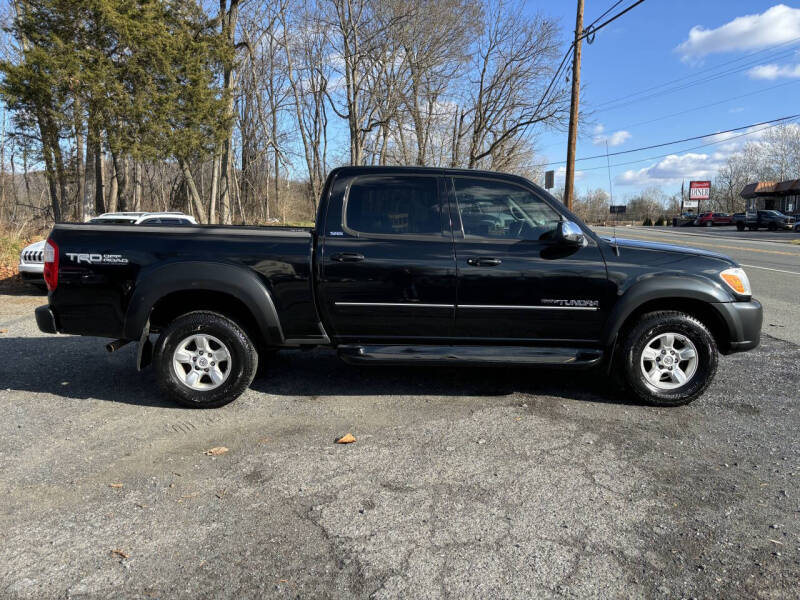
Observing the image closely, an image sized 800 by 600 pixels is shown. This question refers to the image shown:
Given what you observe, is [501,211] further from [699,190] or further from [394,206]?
[699,190]

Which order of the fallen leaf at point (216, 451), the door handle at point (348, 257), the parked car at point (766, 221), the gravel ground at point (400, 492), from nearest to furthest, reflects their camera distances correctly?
1. the gravel ground at point (400, 492)
2. the fallen leaf at point (216, 451)
3. the door handle at point (348, 257)
4. the parked car at point (766, 221)

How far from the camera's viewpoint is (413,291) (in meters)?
4.25

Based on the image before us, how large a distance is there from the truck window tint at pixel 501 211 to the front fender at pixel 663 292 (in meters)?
0.82

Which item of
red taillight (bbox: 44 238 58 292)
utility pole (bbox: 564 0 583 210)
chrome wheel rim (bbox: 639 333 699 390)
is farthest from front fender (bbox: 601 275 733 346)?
utility pole (bbox: 564 0 583 210)

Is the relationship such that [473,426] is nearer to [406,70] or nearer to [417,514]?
[417,514]

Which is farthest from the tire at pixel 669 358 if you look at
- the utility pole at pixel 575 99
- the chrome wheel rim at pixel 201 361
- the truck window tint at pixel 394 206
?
the utility pole at pixel 575 99

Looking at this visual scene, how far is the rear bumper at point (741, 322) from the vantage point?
430 centimetres

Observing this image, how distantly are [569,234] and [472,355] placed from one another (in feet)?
3.95

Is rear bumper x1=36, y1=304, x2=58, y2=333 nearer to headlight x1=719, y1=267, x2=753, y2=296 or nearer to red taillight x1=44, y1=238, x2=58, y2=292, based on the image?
red taillight x1=44, y1=238, x2=58, y2=292

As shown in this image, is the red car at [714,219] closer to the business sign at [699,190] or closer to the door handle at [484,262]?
the business sign at [699,190]

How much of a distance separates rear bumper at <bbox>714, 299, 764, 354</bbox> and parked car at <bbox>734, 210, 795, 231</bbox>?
4756 centimetres

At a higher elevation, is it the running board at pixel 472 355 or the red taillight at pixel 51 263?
the red taillight at pixel 51 263

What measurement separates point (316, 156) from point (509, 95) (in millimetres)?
17966

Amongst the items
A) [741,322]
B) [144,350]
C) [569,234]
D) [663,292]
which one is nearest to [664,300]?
[663,292]
